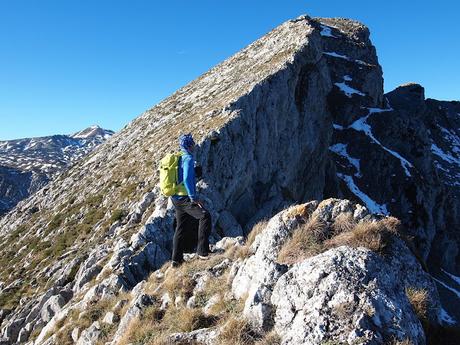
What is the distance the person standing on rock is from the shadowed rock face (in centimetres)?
450

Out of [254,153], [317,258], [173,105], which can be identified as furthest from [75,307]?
[173,105]

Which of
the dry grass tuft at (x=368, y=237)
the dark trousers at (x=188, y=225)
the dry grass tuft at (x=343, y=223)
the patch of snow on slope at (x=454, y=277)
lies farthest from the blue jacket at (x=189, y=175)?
the patch of snow on slope at (x=454, y=277)

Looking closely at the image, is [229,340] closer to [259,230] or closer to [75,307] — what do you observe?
[259,230]

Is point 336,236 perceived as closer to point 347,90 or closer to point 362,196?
point 362,196

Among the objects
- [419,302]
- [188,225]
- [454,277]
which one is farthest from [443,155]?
[419,302]

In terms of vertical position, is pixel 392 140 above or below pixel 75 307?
above

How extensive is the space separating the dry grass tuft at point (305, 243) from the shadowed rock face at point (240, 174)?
29.8ft

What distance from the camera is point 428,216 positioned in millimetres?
80250

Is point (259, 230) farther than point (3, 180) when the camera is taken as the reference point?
No

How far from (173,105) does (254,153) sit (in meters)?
20.5

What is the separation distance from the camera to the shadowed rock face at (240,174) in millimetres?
21781

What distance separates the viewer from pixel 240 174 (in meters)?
35.1

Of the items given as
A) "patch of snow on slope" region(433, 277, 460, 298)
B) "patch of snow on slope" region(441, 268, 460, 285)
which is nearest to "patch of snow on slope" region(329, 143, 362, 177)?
"patch of snow on slope" region(433, 277, 460, 298)

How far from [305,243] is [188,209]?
4651 mm
